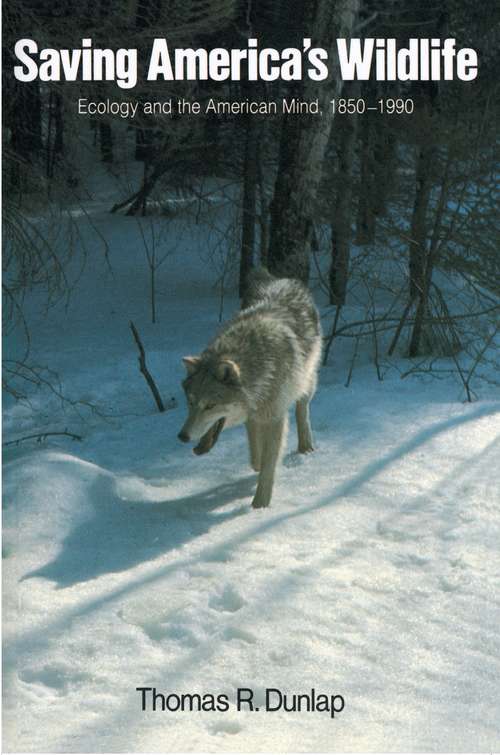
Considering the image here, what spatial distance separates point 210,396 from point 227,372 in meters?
0.18

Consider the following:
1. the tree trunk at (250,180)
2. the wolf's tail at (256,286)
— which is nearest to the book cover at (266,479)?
the wolf's tail at (256,286)

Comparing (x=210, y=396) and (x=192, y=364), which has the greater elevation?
(x=192, y=364)

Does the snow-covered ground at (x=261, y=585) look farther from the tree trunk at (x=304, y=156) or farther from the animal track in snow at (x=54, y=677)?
the tree trunk at (x=304, y=156)

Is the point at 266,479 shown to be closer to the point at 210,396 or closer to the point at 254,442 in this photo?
the point at 254,442

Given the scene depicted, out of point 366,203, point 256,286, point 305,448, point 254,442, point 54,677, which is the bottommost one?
point 305,448

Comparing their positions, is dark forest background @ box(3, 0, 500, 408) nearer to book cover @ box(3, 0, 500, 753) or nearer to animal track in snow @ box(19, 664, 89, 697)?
book cover @ box(3, 0, 500, 753)

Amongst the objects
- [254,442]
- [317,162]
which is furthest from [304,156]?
[254,442]

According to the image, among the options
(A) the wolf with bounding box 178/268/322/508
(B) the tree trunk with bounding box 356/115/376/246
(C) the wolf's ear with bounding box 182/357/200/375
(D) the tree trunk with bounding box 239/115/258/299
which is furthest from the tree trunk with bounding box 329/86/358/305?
(C) the wolf's ear with bounding box 182/357/200/375

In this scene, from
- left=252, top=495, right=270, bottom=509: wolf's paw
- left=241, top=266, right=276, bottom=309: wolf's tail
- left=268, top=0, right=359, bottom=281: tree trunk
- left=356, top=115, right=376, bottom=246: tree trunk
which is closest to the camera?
left=252, top=495, right=270, bottom=509: wolf's paw

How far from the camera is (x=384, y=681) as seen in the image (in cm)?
348

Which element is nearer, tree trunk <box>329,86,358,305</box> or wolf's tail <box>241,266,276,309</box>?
wolf's tail <box>241,266,276,309</box>

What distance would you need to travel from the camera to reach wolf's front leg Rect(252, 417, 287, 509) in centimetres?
538

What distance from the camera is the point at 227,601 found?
4020 millimetres

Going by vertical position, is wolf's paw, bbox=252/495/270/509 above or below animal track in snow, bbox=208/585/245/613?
below
